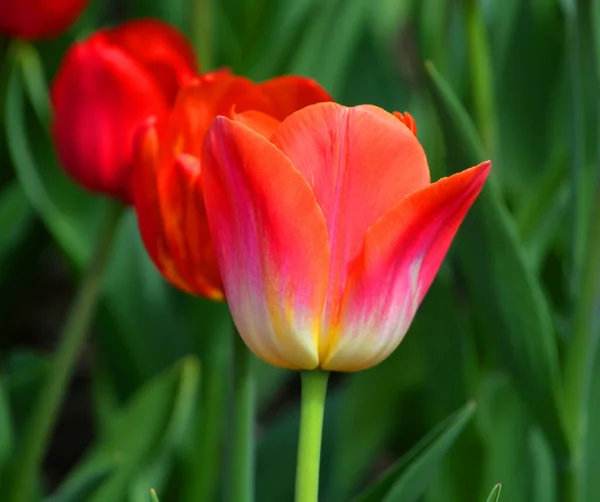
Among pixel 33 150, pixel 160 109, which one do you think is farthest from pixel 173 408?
pixel 33 150

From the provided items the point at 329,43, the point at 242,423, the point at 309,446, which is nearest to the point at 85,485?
the point at 242,423

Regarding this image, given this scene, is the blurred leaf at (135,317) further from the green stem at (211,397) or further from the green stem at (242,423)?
the green stem at (242,423)

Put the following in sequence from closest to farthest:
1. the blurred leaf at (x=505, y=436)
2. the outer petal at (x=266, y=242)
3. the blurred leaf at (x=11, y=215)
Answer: the outer petal at (x=266, y=242) < the blurred leaf at (x=505, y=436) < the blurred leaf at (x=11, y=215)

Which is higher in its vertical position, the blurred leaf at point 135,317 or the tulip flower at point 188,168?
the tulip flower at point 188,168

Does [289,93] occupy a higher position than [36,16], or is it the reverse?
[289,93]

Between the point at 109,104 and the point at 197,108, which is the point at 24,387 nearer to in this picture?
the point at 109,104

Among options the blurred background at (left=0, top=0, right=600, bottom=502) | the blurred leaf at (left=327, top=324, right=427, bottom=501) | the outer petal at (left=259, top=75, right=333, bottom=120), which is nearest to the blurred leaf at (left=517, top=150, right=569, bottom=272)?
the blurred background at (left=0, top=0, right=600, bottom=502)

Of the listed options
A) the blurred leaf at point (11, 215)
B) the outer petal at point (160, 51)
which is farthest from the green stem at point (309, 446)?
the blurred leaf at point (11, 215)
